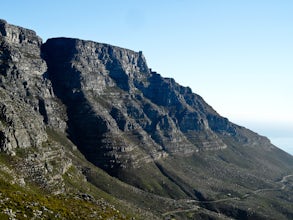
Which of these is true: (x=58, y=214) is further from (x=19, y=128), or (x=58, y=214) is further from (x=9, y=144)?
(x=19, y=128)

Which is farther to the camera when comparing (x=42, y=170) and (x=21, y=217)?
(x=42, y=170)

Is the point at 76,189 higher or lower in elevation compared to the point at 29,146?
lower

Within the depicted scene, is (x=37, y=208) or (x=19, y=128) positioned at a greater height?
(x=19, y=128)

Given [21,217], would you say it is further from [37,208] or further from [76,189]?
[76,189]

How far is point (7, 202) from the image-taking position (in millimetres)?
100875

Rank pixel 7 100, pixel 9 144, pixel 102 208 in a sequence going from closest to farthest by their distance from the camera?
1. pixel 102 208
2. pixel 9 144
3. pixel 7 100

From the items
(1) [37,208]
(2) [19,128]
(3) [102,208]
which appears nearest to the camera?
(1) [37,208]

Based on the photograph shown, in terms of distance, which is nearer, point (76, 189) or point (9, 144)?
point (9, 144)

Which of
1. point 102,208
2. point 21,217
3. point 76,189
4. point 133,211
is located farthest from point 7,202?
point 133,211

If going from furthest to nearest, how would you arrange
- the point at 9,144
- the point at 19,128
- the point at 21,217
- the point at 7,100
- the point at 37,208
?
the point at 7,100, the point at 19,128, the point at 9,144, the point at 37,208, the point at 21,217

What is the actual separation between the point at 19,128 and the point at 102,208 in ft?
195

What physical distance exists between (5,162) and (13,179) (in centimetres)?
2240

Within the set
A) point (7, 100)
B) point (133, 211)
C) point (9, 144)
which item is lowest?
point (133, 211)

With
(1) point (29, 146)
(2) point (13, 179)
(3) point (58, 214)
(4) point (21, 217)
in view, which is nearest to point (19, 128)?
(1) point (29, 146)
